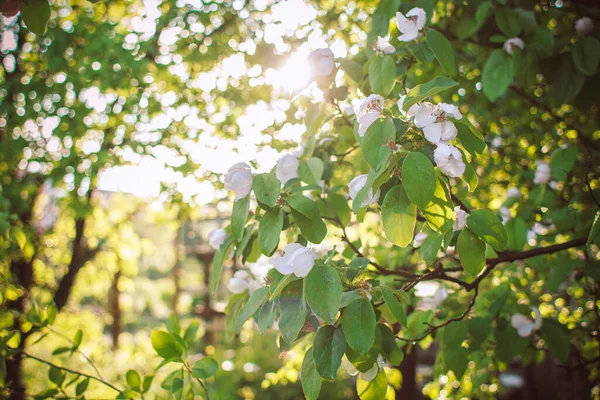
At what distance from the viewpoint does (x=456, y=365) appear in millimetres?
1300

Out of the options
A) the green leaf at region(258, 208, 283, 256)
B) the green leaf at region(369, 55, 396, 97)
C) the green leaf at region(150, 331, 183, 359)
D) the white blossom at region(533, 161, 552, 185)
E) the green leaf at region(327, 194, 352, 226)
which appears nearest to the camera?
the green leaf at region(258, 208, 283, 256)

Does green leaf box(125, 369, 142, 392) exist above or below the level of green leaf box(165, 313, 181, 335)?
below

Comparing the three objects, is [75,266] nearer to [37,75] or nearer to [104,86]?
[37,75]

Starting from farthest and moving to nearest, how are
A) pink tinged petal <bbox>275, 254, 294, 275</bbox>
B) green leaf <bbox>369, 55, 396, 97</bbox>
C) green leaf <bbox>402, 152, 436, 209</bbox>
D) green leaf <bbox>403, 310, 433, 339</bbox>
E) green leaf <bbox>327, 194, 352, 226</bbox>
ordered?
green leaf <bbox>403, 310, 433, 339</bbox>
green leaf <bbox>327, 194, 352, 226</bbox>
green leaf <bbox>369, 55, 396, 97</bbox>
pink tinged petal <bbox>275, 254, 294, 275</bbox>
green leaf <bbox>402, 152, 436, 209</bbox>

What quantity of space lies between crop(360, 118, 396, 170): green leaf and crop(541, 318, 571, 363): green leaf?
3.01ft

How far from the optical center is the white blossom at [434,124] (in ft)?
2.60

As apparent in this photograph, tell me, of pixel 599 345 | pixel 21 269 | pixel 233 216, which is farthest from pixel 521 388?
pixel 233 216

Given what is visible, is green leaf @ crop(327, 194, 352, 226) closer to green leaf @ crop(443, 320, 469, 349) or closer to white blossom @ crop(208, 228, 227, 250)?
white blossom @ crop(208, 228, 227, 250)

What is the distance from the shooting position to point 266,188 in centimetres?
94

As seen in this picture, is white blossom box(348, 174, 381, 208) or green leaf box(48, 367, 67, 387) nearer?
white blossom box(348, 174, 381, 208)

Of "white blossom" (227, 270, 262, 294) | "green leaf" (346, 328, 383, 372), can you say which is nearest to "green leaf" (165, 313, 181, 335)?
"white blossom" (227, 270, 262, 294)

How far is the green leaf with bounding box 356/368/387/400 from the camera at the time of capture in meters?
0.96

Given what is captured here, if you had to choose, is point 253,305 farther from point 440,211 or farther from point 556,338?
point 556,338

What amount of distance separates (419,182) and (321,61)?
1.74 feet
